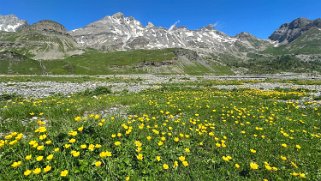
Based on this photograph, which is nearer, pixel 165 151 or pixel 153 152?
pixel 153 152

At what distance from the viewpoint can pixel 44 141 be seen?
243 inches

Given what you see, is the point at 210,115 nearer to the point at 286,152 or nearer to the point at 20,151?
the point at 286,152

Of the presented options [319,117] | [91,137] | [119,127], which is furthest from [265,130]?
[91,137]

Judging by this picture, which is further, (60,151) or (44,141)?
(44,141)

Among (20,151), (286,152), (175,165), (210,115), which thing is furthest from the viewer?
(210,115)

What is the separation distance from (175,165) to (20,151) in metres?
A: 4.15

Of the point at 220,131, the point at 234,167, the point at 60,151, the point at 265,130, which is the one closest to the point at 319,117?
the point at 265,130

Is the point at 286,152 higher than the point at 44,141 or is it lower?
lower

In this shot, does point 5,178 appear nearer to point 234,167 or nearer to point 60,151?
point 60,151

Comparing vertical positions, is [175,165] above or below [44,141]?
below

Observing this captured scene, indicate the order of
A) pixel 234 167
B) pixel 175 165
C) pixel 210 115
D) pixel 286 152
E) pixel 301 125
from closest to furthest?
pixel 175 165 < pixel 234 167 < pixel 286 152 < pixel 301 125 < pixel 210 115

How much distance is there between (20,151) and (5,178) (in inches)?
32.9

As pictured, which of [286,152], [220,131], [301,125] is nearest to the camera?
[286,152]

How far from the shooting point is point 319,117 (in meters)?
11.9
